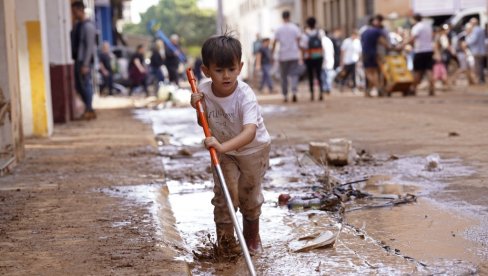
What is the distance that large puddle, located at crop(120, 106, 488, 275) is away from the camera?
508cm

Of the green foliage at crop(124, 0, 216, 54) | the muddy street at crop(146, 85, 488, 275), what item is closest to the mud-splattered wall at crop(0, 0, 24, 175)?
the muddy street at crop(146, 85, 488, 275)

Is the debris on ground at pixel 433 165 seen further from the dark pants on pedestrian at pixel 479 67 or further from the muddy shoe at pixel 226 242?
the dark pants on pedestrian at pixel 479 67

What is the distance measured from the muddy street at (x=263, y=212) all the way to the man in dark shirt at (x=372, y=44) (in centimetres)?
1014

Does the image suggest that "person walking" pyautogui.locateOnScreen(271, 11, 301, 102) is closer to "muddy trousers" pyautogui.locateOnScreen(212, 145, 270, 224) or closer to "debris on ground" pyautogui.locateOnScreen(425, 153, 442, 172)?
"debris on ground" pyautogui.locateOnScreen(425, 153, 442, 172)

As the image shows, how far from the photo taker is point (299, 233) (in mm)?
6043

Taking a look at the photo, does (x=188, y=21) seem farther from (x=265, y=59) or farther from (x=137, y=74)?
(x=265, y=59)

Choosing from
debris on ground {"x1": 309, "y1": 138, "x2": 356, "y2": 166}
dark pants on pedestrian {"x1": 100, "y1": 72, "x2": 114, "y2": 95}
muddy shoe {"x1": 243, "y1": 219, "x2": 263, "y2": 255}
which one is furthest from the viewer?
dark pants on pedestrian {"x1": 100, "y1": 72, "x2": 114, "y2": 95}

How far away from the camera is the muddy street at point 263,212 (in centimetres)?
506

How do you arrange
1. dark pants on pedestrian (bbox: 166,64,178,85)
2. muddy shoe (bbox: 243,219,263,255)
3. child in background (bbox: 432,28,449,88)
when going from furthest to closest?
dark pants on pedestrian (bbox: 166,64,178,85) < child in background (bbox: 432,28,449,88) < muddy shoe (bbox: 243,219,263,255)

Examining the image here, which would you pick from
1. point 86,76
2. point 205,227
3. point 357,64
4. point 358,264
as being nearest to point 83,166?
point 205,227

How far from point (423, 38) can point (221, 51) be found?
1811 cm

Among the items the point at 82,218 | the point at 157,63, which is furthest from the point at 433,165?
the point at 157,63

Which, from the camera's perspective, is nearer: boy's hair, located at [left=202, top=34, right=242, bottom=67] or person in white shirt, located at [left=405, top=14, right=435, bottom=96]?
boy's hair, located at [left=202, top=34, right=242, bottom=67]

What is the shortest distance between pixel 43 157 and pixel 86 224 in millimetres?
4499
